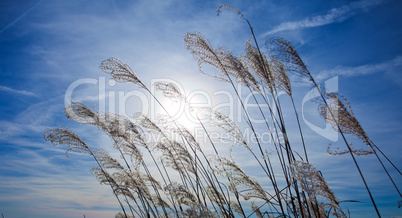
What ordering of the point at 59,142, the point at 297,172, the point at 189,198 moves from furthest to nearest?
the point at 59,142
the point at 189,198
the point at 297,172

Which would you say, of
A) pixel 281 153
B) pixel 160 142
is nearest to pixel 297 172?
pixel 281 153

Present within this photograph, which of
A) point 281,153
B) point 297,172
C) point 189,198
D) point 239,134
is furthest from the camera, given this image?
point 189,198

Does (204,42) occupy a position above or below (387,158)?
above

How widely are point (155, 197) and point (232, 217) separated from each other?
1740mm

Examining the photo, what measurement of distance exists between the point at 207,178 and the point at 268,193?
921 millimetres

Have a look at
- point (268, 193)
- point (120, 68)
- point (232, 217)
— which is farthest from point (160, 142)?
point (268, 193)

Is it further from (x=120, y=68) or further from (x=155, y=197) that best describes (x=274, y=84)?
(x=155, y=197)

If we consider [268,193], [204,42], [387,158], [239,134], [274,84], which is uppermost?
[204,42]

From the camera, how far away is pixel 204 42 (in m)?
3.15

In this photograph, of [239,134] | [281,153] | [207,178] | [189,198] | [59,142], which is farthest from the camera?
[59,142]

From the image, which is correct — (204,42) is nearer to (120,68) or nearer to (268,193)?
(120,68)

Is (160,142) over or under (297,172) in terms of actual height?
over

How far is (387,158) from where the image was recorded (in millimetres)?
2928

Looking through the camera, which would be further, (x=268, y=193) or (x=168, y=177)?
(x=168, y=177)
